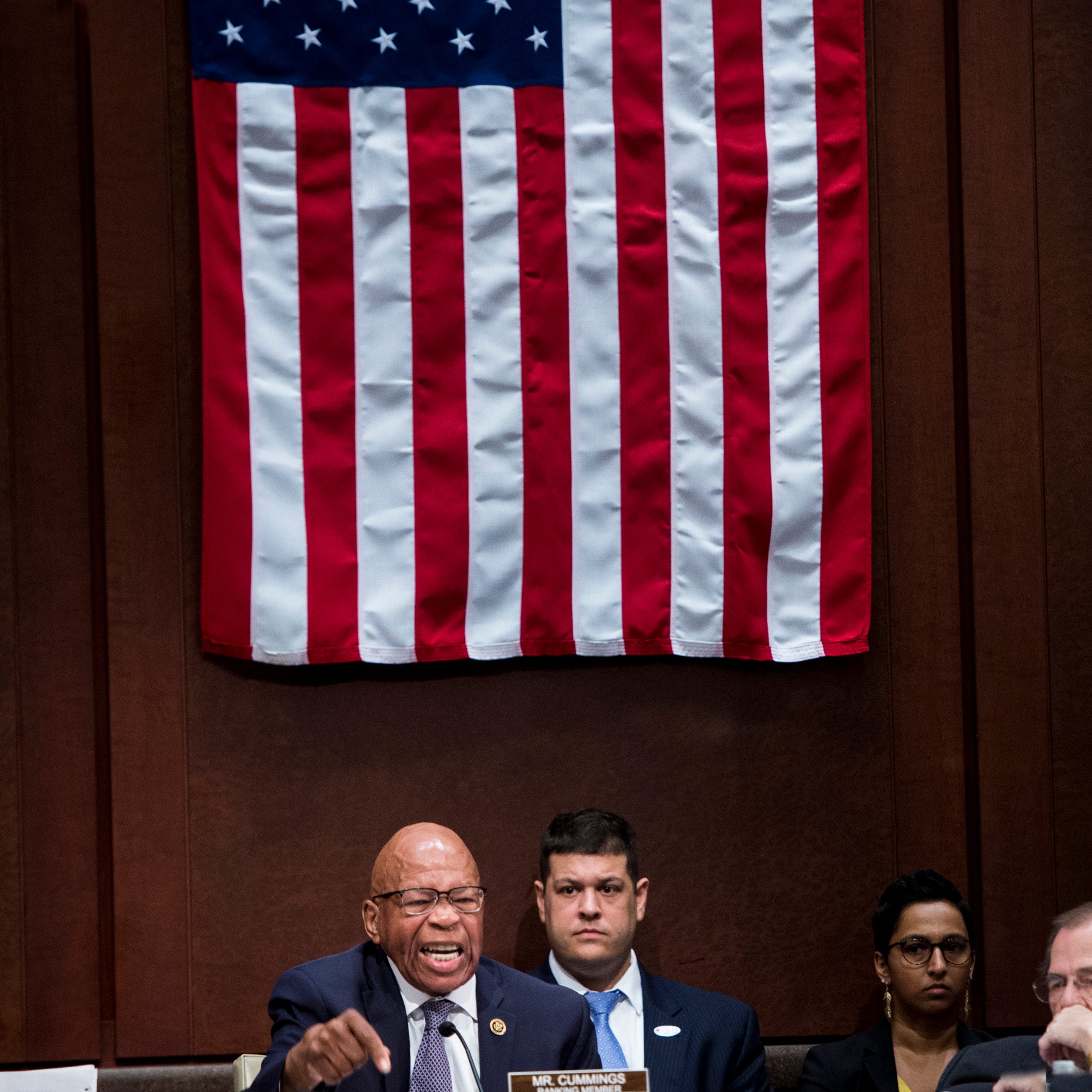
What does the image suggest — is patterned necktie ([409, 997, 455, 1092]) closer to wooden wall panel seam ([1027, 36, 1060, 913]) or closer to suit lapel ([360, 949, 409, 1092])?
suit lapel ([360, 949, 409, 1092])

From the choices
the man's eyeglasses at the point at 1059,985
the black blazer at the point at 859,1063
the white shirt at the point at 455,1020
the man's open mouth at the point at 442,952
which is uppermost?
the man's eyeglasses at the point at 1059,985

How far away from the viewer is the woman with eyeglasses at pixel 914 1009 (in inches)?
155

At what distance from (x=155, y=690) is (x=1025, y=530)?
2.62 meters

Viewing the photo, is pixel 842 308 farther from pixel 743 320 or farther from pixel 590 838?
pixel 590 838

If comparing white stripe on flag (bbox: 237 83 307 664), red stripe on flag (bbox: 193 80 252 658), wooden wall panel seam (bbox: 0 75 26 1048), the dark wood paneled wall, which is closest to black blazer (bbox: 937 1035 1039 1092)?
the dark wood paneled wall

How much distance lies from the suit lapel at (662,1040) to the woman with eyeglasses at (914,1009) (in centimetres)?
40

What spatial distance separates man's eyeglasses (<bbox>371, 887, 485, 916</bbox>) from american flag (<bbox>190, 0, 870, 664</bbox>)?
3.52 ft

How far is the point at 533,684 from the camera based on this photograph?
4.45 meters

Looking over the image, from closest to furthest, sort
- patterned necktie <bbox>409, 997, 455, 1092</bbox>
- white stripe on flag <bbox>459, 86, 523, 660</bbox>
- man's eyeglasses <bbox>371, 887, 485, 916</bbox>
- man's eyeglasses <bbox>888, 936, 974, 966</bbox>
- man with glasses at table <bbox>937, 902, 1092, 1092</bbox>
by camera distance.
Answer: man with glasses at table <bbox>937, 902, 1092, 1092</bbox> → patterned necktie <bbox>409, 997, 455, 1092</bbox> → man's eyeglasses <bbox>371, 887, 485, 916</bbox> → man's eyeglasses <bbox>888, 936, 974, 966</bbox> → white stripe on flag <bbox>459, 86, 523, 660</bbox>

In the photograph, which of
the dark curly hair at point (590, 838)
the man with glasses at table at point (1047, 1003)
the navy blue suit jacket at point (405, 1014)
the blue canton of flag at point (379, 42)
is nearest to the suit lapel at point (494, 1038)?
the navy blue suit jacket at point (405, 1014)

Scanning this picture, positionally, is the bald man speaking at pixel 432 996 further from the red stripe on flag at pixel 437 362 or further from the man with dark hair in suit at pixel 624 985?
the red stripe on flag at pixel 437 362

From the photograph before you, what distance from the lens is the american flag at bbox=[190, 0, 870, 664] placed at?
14.2 ft

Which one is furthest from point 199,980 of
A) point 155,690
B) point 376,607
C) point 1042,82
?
point 1042,82

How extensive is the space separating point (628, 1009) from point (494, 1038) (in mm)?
866
